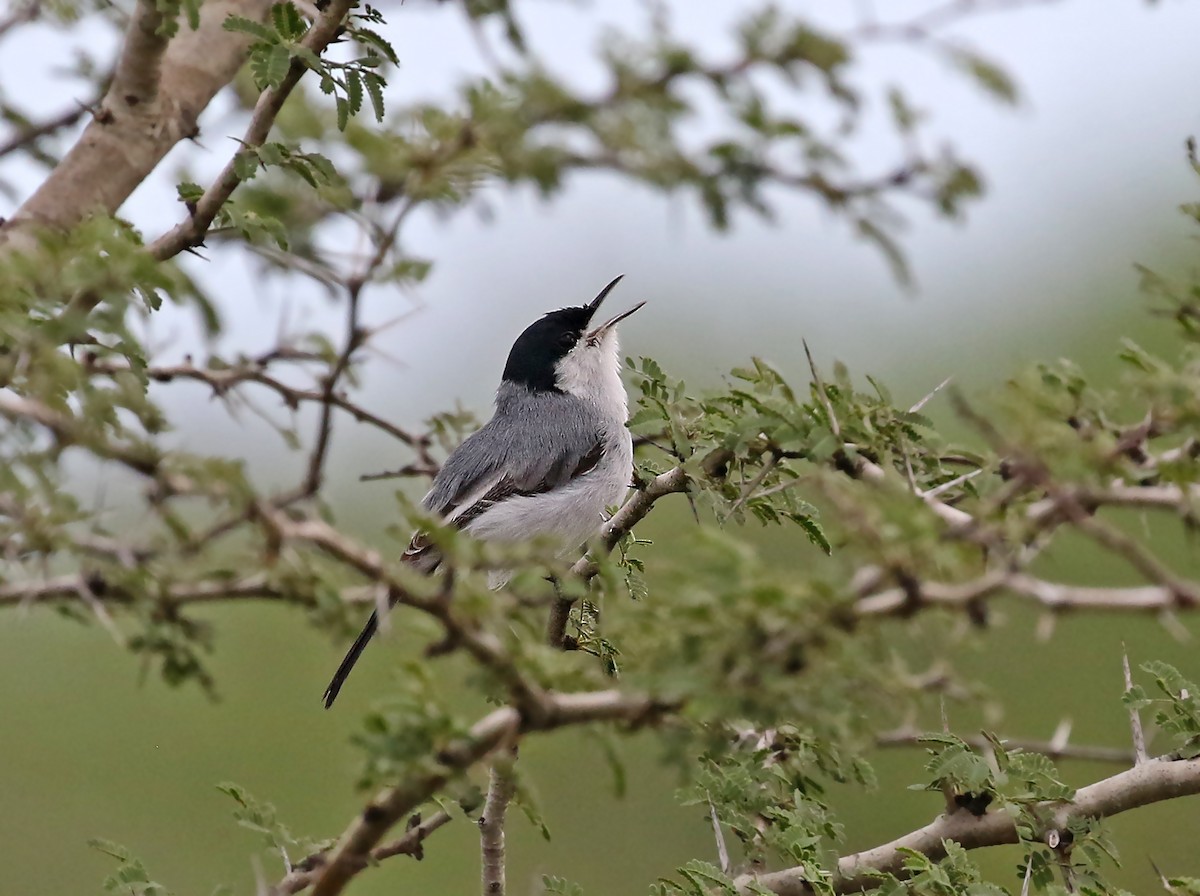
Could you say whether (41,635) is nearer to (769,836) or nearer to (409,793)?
(769,836)

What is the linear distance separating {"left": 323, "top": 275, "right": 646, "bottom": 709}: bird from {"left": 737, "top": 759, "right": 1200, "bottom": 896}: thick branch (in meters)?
2.14

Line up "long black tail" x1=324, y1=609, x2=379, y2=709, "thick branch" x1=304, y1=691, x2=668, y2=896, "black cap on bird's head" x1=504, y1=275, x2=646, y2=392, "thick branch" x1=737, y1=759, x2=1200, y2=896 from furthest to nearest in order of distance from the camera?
"black cap on bird's head" x1=504, y1=275, x2=646, y2=392 → "long black tail" x1=324, y1=609, x2=379, y2=709 → "thick branch" x1=737, y1=759, x2=1200, y2=896 → "thick branch" x1=304, y1=691, x2=668, y2=896

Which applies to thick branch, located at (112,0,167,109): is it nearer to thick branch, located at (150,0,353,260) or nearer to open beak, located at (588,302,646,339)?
thick branch, located at (150,0,353,260)

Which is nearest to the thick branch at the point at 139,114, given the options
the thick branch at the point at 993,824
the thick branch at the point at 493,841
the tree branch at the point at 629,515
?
the tree branch at the point at 629,515

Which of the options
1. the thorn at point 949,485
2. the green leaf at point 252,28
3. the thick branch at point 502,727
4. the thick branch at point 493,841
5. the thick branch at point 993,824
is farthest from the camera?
the thick branch at point 493,841

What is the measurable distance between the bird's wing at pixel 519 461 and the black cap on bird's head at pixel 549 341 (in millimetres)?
378

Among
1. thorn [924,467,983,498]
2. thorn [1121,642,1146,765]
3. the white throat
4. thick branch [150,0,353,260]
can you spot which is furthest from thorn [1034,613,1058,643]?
the white throat

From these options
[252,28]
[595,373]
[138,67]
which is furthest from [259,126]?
[595,373]

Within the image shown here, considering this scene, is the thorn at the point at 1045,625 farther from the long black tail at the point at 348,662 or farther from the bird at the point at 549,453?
the bird at the point at 549,453

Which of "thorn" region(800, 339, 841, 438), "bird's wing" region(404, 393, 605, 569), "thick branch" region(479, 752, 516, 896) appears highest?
"thorn" region(800, 339, 841, 438)

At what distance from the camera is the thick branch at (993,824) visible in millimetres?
2842

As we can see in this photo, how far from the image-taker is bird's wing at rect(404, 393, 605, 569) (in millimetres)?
5441

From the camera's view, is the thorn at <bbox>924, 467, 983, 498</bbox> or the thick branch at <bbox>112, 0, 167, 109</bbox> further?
the thick branch at <bbox>112, 0, 167, 109</bbox>

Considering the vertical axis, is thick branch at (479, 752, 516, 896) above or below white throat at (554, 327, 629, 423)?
below
